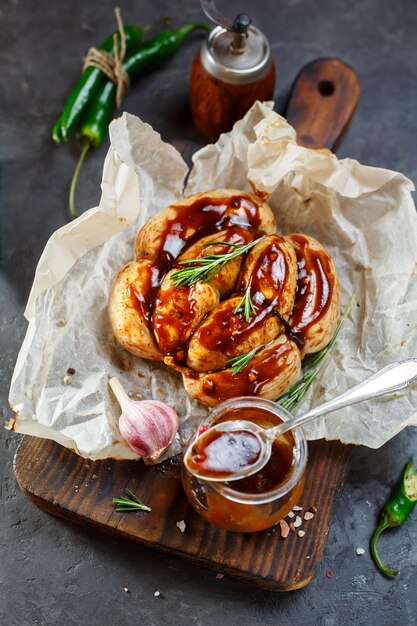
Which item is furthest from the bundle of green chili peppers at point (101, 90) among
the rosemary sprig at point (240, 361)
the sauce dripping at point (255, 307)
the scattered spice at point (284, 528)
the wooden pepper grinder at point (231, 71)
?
the scattered spice at point (284, 528)

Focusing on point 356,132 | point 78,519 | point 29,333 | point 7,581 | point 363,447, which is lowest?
point 7,581

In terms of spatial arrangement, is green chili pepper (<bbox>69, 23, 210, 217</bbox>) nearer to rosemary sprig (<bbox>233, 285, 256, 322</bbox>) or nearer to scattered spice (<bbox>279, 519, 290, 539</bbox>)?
rosemary sprig (<bbox>233, 285, 256, 322</bbox>)

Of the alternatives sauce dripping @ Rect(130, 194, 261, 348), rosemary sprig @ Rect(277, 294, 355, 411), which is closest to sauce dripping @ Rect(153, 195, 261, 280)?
sauce dripping @ Rect(130, 194, 261, 348)

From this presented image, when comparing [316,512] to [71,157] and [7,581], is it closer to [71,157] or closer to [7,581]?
[7,581]

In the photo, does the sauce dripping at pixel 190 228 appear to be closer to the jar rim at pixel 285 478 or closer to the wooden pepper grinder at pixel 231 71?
the jar rim at pixel 285 478

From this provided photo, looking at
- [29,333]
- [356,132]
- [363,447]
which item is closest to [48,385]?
[29,333]

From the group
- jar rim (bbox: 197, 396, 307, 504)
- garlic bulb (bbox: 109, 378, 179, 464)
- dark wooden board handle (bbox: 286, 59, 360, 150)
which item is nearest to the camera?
jar rim (bbox: 197, 396, 307, 504)

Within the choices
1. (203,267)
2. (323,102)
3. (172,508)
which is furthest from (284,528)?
(323,102)

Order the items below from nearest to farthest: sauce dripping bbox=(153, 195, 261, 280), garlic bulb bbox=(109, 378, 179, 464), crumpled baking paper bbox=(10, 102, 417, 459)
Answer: garlic bulb bbox=(109, 378, 179, 464)
crumpled baking paper bbox=(10, 102, 417, 459)
sauce dripping bbox=(153, 195, 261, 280)
